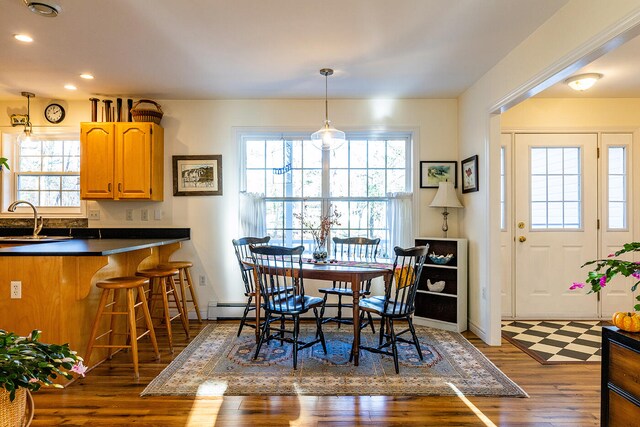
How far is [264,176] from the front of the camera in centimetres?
444

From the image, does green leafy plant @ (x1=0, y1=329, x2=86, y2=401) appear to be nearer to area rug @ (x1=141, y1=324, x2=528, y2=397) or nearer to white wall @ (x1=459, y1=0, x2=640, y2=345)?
area rug @ (x1=141, y1=324, x2=528, y2=397)

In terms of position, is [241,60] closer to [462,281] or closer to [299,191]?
[299,191]

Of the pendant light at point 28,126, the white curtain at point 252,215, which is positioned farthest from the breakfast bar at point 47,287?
the pendant light at point 28,126

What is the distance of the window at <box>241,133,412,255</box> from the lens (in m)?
4.41

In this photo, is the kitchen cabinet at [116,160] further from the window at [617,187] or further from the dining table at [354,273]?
the window at [617,187]

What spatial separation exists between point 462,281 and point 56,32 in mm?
4104

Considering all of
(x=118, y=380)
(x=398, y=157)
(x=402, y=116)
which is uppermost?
(x=402, y=116)

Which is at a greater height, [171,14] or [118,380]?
[171,14]

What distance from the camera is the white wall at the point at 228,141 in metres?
4.32

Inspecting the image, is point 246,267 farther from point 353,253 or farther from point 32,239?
point 32,239

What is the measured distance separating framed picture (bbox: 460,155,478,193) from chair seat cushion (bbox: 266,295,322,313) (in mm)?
1989

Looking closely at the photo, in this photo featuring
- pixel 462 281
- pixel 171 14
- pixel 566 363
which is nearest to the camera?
pixel 171 14

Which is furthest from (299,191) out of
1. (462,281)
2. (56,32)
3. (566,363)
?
(566,363)

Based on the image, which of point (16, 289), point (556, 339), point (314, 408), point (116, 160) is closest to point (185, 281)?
point (116, 160)
